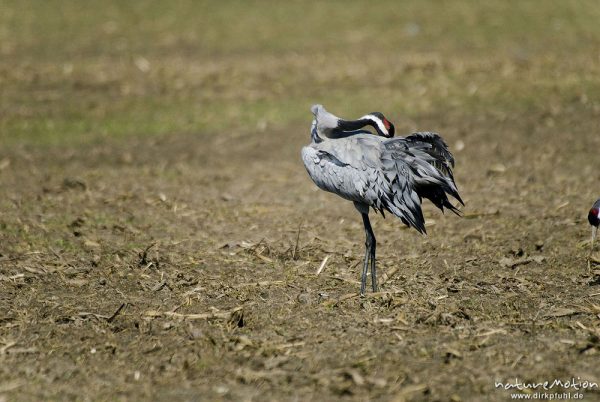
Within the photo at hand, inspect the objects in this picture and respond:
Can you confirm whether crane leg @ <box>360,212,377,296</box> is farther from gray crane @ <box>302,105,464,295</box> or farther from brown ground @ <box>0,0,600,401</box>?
brown ground @ <box>0,0,600,401</box>

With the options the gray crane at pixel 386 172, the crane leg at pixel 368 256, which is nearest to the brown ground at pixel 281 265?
the crane leg at pixel 368 256

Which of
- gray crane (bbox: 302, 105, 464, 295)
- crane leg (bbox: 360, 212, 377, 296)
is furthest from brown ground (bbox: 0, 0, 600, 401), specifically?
gray crane (bbox: 302, 105, 464, 295)

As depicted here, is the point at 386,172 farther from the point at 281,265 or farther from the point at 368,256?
the point at 281,265

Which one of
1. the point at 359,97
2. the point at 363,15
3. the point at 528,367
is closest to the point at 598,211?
the point at 528,367

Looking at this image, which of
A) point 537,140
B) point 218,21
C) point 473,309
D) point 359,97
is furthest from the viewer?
point 218,21

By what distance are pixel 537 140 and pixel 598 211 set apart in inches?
166

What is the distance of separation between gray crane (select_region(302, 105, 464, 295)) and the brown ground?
690mm

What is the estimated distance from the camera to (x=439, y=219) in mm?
9312

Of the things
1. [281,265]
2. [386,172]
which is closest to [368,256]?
[386,172]

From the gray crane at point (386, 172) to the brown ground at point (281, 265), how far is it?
2.26 ft

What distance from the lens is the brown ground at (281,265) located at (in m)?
5.73

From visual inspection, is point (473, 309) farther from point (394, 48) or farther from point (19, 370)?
point (394, 48)

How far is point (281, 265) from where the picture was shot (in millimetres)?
7902

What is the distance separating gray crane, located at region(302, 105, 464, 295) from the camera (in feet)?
22.7
